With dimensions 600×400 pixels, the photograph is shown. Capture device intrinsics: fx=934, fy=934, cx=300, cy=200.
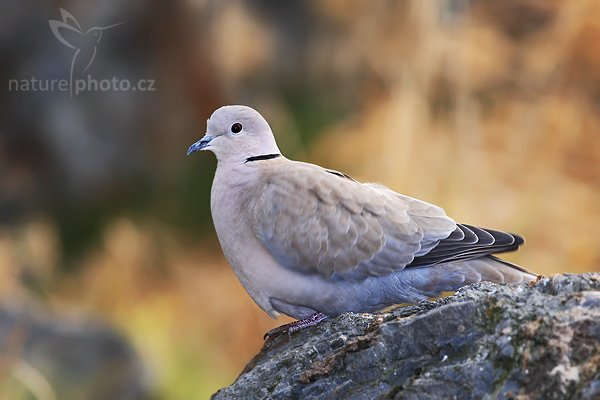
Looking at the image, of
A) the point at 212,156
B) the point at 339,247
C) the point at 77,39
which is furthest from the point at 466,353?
the point at 77,39

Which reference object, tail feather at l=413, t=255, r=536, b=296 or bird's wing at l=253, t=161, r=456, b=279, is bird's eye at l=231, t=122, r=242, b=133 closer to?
bird's wing at l=253, t=161, r=456, b=279

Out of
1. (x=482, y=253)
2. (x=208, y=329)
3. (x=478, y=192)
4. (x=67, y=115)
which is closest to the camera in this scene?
(x=482, y=253)

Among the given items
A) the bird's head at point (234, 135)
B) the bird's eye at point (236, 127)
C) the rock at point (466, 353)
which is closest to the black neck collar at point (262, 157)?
the bird's head at point (234, 135)

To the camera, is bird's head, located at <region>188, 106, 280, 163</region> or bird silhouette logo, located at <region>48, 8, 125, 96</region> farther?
bird silhouette logo, located at <region>48, 8, 125, 96</region>

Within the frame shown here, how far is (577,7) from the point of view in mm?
6336

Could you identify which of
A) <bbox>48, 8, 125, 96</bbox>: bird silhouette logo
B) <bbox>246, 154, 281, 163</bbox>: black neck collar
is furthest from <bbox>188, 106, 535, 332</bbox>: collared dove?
<bbox>48, 8, 125, 96</bbox>: bird silhouette logo

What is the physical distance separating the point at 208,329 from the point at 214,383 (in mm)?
479

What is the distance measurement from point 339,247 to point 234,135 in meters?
0.65

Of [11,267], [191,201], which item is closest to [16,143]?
[11,267]

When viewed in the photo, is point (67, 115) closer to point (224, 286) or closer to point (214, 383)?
point (224, 286)

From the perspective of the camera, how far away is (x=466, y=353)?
2225 millimetres

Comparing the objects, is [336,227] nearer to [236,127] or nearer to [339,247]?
[339,247]

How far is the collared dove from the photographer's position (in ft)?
10.8

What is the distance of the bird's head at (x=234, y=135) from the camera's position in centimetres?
359
